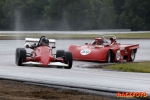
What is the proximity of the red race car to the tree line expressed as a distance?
4364cm

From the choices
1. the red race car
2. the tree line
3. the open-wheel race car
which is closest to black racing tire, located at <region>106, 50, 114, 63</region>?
the red race car

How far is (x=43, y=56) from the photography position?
55.2 feet

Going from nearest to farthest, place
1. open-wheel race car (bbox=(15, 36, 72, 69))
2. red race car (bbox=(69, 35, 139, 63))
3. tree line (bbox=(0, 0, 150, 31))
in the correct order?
open-wheel race car (bbox=(15, 36, 72, 69)) → red race car (bbox=(69, 35, 139, 63)) → tree line (bbox=(0, 0, 150, 31))

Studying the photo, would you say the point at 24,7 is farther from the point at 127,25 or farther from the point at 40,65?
the point at 40,65

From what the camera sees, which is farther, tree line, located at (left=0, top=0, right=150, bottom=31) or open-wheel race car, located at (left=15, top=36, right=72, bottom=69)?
tree line, located at (left=0, top=0, right=150, bottom=31)

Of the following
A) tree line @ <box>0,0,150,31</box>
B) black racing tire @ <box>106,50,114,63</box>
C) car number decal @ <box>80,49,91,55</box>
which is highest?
A: tree line @ <box>0,0,150,31</box>

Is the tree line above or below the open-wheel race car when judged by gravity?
above

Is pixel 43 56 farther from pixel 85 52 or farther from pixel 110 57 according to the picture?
pixel 110 57

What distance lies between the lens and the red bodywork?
54.8ft

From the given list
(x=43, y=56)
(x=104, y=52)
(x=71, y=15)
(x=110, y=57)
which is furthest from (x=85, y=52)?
(x=71, y=15)

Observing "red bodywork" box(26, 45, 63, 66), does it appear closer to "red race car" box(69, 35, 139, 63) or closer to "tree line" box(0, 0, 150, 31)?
"red race car" box(69, 35, 139, 63)

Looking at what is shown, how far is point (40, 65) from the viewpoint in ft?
54.9

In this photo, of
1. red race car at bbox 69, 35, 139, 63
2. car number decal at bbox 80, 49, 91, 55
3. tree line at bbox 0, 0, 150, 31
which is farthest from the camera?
tree line at bbox 0, 0, 150, 31

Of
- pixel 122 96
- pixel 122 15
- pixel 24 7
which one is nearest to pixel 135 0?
pixel 122 15
